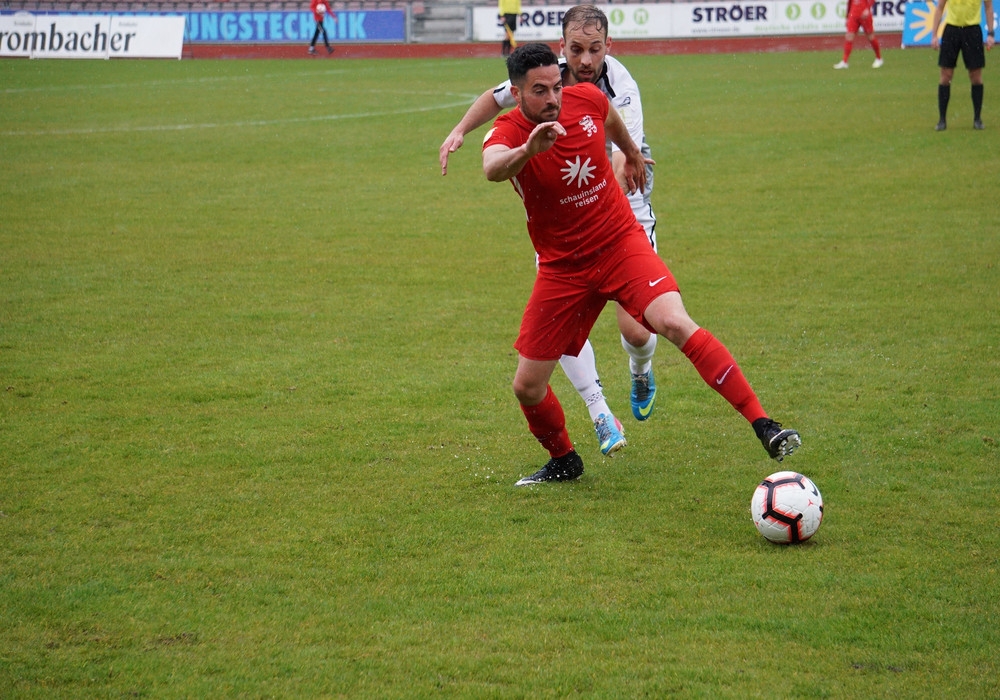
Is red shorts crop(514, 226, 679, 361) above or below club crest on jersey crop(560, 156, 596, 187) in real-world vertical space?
below

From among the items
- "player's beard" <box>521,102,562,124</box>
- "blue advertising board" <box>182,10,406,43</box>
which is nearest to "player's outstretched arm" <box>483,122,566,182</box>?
"player's beard" <box>521,102,562,124</box>

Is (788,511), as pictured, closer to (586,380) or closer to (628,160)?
(586,380)

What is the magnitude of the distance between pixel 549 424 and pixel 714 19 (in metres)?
32.6

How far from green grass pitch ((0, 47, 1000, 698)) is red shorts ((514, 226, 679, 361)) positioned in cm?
77

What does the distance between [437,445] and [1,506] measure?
2.18m

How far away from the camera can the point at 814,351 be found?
736 cm

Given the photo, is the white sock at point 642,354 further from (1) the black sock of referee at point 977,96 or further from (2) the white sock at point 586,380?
(1) the black sock of referee at point 977,96

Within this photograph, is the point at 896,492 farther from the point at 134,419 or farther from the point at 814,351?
the point at 134,419

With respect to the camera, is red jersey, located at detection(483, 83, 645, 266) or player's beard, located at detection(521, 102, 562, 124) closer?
player's beard, located at detection(521, 102, 562, 124)

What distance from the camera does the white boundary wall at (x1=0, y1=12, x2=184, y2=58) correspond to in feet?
109

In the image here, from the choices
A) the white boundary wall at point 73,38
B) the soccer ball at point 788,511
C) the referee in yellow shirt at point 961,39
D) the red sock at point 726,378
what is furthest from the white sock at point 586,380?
the white boundary wall at point 73,38

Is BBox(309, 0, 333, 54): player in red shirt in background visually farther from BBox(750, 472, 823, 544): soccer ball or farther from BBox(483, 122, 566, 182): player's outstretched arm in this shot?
BBox(750, 472, 823, 544): soccer ball

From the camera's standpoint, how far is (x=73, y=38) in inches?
1312

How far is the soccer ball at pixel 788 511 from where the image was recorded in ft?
14.7
